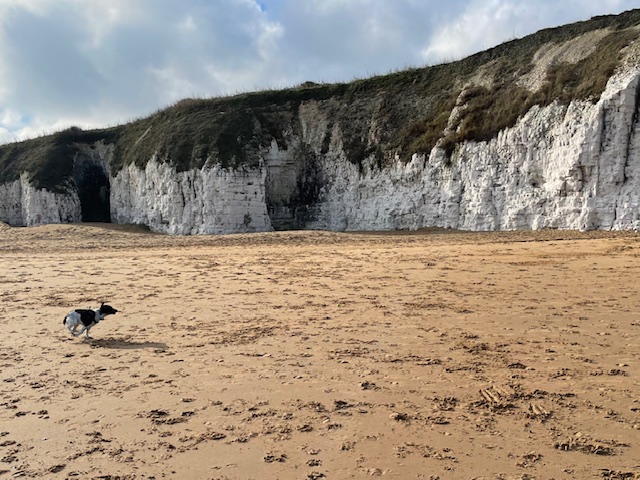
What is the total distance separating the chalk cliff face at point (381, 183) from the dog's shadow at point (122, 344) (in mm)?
16762

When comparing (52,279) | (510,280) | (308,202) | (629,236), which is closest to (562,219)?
(629,236)

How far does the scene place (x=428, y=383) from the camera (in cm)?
505

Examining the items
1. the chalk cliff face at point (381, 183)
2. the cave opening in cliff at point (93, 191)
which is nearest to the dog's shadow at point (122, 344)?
the chalk cliff face at point (381, 183)

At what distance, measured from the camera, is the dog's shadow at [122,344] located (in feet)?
21.7

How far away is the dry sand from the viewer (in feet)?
12.2

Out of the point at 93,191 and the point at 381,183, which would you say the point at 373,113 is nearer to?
the point at 381,183

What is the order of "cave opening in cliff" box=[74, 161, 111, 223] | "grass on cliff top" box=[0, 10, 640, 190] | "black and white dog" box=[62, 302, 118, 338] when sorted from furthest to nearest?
"cave opening in cliff" box=[74, 161, 111, 223] → "grass on cliff top" box=[0, 10, 640, 190] → "black and white dog" box=[62, 302, 118, 338]

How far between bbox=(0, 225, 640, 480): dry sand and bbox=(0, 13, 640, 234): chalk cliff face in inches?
358

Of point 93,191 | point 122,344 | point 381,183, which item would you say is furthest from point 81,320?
point 93,191

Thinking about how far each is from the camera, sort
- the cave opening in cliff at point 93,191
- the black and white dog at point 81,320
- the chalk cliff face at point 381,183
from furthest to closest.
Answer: the cave opening in cliff at point 93,191 → the chalk cliff face at point 381,183 → the black and white dog at point 81,320

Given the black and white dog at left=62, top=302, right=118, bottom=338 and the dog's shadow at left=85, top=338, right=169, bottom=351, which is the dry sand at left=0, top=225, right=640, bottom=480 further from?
the black and white dog at left=62, top=302, right=118, bottom=338

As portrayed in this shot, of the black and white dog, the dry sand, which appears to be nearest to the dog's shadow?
the dry sand

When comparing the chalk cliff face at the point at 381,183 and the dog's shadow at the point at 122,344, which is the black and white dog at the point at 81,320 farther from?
the chalk cliff face at the point at 381,183

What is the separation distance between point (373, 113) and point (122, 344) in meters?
25.8
